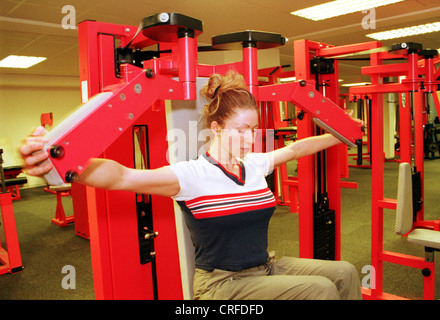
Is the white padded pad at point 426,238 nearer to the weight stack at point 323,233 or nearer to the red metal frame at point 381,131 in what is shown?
the red metal frame at point 381,131

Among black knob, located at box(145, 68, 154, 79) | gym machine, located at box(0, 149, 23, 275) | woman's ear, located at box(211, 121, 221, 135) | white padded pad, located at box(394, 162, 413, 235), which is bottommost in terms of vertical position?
gym machine, located at box(0, 149, 23, 275)

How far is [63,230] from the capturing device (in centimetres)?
461

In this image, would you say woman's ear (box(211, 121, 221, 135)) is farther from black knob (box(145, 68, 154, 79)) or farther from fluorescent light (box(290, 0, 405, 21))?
fluorescent light (box(290, 0, 405, 21))

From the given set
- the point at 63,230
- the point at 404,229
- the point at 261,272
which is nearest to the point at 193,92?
the point at 261,272

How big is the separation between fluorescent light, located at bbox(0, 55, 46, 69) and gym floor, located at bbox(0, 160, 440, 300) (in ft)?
8.86

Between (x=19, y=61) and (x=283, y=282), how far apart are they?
744 cm

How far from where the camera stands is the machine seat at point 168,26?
3.43ft

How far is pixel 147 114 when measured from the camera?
178cm

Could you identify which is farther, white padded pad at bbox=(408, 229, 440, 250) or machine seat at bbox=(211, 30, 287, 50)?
white padded pad at bbox=(408, 229, 440, 250)

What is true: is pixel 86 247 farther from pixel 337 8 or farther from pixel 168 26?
pixel 337 8

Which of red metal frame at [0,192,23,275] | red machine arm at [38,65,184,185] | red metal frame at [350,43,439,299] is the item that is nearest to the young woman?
red machine arm at [38,65,184,185]

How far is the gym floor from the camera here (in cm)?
287
